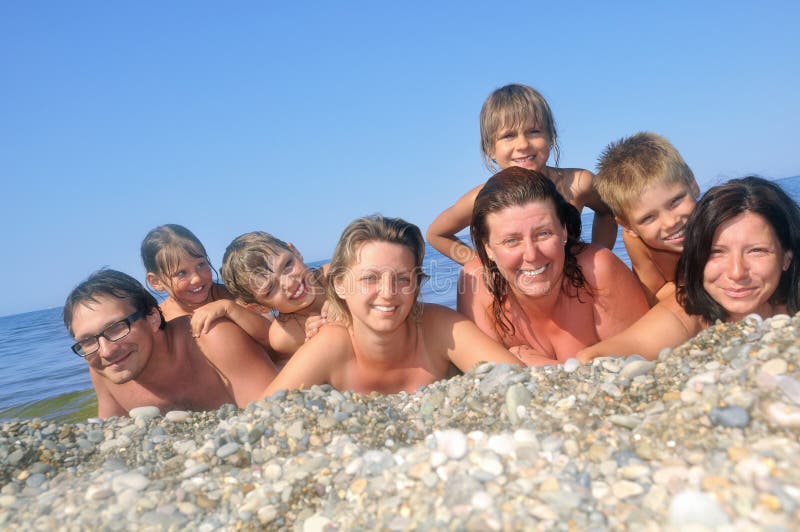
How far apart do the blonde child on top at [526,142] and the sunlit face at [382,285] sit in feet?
5.58

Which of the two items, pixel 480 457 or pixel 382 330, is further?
pixel 382 330

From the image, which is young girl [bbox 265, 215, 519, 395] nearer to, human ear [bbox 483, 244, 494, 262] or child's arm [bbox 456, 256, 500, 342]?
child's arm [bbox 456, 256, 500, 342]

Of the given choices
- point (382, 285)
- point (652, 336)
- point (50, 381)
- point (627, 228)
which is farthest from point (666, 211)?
point (50, 381)

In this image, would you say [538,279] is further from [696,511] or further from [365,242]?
[696,511]

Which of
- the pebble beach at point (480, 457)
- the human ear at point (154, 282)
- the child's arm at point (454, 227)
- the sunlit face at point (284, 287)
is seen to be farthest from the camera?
the child's arm at point (454, 227)

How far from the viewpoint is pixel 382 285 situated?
400cm

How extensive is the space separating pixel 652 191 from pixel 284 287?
10.0 ft

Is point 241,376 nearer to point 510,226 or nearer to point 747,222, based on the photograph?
point 510,226

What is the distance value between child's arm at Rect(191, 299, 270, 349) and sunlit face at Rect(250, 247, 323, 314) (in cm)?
16

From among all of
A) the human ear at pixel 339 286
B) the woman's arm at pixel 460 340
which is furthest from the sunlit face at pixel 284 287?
the woman's arm at pixel 460 340

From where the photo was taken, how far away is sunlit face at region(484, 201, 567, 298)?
160 inches

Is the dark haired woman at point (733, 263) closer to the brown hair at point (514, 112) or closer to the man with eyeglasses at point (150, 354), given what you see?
the brown hair at point (514, 112)

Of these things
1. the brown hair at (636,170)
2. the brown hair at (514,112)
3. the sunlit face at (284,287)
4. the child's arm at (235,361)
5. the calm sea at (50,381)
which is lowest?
the calm sea at (50,381)

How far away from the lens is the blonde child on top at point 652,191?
436 centimetres
